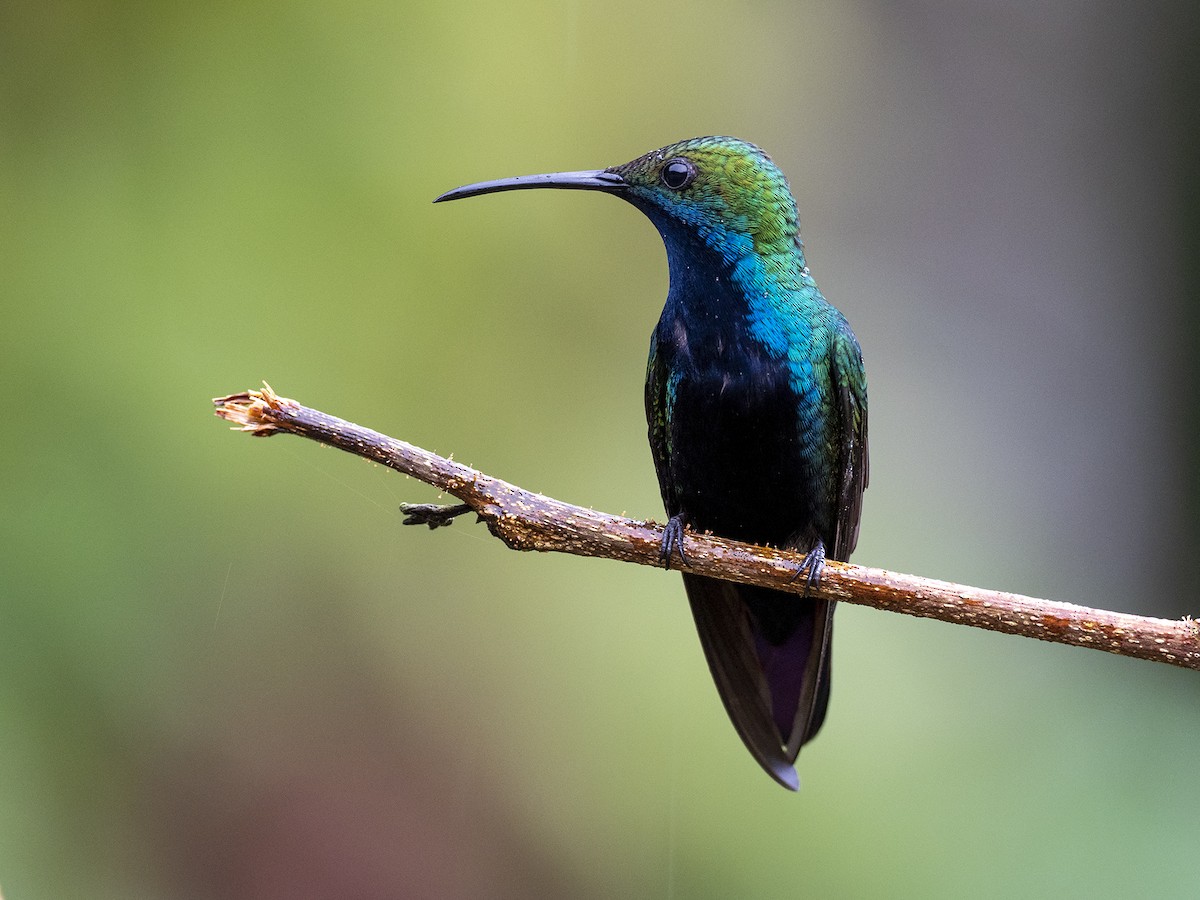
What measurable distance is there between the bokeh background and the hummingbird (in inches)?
43.4

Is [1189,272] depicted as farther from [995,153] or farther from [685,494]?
[685,494]

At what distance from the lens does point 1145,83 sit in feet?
12.5

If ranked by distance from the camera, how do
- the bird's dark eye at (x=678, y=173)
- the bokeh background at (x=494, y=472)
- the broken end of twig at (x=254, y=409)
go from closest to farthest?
the broken end of twig at (x=254, y=409)
the bird's dark eye at (x=678, y=173)
the bokeh background at (x=494, y=472)

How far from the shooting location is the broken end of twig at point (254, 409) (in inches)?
51.8

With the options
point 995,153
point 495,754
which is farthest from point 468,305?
point 995,153

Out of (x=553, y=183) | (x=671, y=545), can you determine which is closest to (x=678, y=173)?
(x=553, y=183)

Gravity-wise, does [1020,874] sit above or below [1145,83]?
below

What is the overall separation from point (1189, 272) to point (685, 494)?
2.61m

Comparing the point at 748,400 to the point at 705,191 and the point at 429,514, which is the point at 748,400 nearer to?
the point at 705,191

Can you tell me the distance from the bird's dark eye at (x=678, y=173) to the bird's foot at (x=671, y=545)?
0.56 metres

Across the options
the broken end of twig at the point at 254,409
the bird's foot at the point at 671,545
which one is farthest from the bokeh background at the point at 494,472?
the broken end of twig at the point at 254,409

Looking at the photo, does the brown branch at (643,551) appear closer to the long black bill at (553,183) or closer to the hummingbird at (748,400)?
the hummingbird at (748,400)

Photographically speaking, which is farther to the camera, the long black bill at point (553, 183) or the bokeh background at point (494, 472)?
the bokeh background at point (494, 472)

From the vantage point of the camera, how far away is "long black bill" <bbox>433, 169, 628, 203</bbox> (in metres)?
1.65
